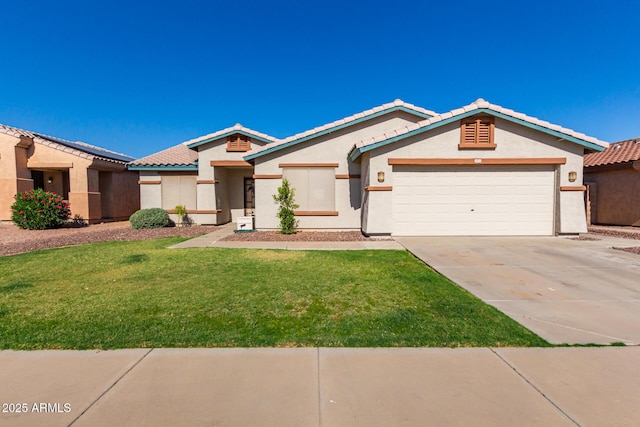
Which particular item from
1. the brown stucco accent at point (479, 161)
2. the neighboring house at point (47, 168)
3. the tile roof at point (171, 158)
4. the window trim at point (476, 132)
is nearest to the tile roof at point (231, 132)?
the tile roof at point (171, 158)

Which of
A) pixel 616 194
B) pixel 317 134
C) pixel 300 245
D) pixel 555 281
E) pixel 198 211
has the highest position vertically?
pixel 317 134

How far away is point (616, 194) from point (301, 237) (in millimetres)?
15167

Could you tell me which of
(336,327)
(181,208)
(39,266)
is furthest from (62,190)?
(336,327)

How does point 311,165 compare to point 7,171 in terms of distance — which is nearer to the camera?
point 311,165

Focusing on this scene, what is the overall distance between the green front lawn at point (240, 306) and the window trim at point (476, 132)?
20.3 ft

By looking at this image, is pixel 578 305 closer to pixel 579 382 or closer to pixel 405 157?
pixel 579 382

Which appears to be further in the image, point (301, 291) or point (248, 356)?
point (301, 291)

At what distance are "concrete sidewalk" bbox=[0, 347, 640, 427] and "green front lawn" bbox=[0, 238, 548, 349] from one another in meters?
0.26

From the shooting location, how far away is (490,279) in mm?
6020

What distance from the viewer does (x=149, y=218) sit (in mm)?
15086

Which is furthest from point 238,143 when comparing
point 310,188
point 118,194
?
point 118,194

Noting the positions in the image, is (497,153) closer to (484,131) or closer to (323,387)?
(484,131)

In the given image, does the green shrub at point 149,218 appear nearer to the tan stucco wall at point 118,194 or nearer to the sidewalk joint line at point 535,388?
the tan stucco wall at point 118,194

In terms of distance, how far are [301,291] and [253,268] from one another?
197 cm
